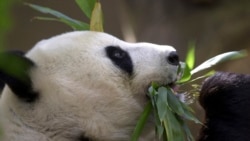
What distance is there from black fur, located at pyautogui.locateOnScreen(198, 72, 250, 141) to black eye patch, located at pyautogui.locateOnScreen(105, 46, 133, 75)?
2.38ft

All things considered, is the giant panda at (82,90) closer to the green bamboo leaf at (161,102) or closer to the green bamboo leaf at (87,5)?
the green bamboo leaf at (161,102)

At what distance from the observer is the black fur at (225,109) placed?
2.37 m

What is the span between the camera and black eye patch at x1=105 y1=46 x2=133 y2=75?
1760 mm

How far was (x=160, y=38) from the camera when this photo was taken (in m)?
5.03

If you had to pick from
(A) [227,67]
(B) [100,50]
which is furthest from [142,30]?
(B) [100,50]

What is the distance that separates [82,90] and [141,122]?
24 centimetres

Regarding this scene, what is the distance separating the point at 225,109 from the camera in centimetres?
242

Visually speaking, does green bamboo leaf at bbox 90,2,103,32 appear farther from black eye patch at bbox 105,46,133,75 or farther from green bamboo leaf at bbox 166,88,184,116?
green bamboo leaf at bbox 166,88,184,116

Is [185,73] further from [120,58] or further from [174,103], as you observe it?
[120,58]

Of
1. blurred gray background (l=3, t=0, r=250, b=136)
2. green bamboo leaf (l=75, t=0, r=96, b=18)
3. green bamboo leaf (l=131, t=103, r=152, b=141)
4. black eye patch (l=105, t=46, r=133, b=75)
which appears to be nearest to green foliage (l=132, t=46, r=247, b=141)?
green bamboo leaf (l=131, t=103, r=152, b=141)

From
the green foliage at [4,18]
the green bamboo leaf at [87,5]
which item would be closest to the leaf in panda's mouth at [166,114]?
the green bamboo leaf at [87,5]

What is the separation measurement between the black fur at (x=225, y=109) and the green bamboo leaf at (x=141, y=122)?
0.69 meters

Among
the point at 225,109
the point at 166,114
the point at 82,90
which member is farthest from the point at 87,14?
the point at 225,109

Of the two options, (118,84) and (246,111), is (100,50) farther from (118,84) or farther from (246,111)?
(246,111)
